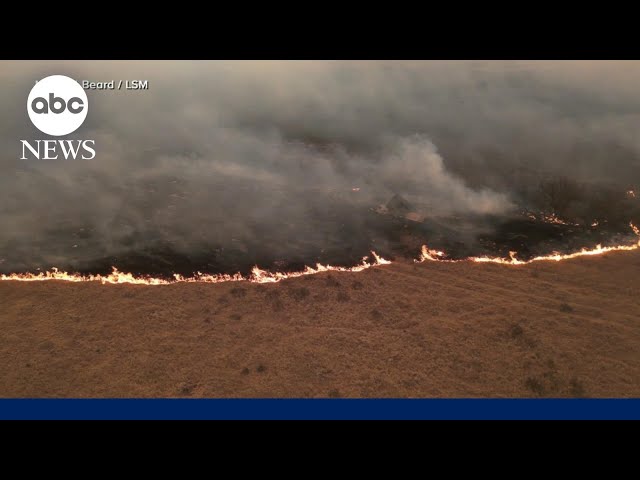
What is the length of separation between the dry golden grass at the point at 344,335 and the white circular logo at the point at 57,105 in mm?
2849

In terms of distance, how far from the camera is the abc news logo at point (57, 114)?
849 centimetres

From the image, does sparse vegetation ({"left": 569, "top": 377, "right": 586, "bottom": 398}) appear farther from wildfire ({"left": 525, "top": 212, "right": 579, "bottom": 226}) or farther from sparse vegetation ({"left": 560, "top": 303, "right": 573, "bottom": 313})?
wildfire ({"left": 525, "top": 212, "right": 579, "bottom": 226})

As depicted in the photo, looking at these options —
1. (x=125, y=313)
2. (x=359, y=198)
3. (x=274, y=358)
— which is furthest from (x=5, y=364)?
(x=359, y=198)

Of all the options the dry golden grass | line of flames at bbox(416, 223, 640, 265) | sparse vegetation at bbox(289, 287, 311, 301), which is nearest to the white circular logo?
the dry golden grass

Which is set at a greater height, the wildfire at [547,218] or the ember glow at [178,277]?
the wildfire at [547,218]

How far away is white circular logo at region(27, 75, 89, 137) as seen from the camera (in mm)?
8484

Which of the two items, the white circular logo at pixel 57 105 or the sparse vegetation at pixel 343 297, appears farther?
the white circular logo at pixel 57 105

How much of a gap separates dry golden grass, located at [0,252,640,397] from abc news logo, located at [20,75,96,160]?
2.54 meters

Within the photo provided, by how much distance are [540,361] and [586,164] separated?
5.06 m

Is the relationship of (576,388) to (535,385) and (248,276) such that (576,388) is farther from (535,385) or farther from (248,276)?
(248,276)

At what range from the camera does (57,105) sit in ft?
28.2

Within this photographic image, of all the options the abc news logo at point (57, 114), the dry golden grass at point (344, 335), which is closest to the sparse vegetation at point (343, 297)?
the dry golden grass at point (344, 335)

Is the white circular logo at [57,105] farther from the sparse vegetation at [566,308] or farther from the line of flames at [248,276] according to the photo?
the sparse vegetation at [566,308]

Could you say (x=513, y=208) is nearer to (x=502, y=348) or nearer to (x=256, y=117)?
(x=502, y=348)
